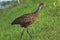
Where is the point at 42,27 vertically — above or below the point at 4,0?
above

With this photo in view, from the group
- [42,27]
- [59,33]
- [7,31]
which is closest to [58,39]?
[59,33]

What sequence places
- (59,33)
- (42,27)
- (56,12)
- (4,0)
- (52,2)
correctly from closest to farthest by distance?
(59,33)
(42,27)
(56,12)
(52,2)
(4,0)

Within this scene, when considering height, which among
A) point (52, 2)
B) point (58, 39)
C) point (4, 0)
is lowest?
point (4, 0)

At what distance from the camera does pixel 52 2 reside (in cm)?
1658

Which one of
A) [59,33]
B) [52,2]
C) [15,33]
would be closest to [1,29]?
[15,33]

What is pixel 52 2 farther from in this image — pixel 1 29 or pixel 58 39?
pixel 58 39

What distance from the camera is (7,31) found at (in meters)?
12.0

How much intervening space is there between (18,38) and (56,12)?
14.1 ft

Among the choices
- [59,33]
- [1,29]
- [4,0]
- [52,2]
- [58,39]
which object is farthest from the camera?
[4,0]

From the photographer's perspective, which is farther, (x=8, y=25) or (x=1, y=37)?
(x=8, y=25)

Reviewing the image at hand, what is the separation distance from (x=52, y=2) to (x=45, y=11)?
78.0 inches

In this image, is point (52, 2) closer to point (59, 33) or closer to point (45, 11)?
point (45, 11)

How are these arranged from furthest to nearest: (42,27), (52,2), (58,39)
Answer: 1. (52,2)
2. (42,27)
3. (58,39)

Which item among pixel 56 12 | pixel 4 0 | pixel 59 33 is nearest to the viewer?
pixel 59 33
